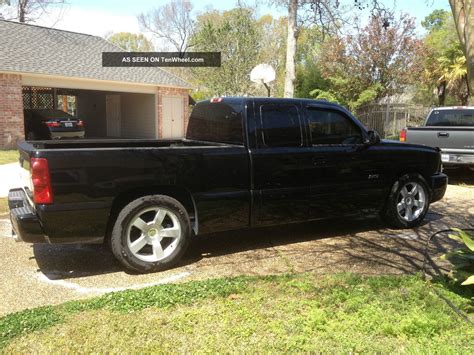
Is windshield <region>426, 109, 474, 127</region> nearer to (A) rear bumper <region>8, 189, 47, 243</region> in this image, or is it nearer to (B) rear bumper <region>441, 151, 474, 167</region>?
(B) rear bumper <region>441, 151, 474, 167</region>

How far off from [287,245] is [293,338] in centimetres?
251

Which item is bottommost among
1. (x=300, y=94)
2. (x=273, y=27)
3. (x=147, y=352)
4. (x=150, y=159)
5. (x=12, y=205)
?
(x=147, y=352)

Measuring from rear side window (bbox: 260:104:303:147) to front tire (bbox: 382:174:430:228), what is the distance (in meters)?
1.77

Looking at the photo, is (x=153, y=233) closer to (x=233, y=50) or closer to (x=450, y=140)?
(x=450, y=140)

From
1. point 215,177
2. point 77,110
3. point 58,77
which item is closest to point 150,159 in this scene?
point 215,177

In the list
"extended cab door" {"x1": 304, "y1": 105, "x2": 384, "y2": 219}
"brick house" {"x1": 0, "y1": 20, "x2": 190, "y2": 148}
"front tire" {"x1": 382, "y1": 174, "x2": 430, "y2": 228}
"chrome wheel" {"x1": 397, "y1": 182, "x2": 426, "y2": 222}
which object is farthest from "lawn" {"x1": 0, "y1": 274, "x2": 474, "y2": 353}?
"brick house" {"x1": 0, "y1": 20, "x2": 190, "y2": 148}

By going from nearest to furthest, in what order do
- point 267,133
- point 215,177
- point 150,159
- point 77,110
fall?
point 150,159 < point 215,177 < point 267,133 < point 77,110

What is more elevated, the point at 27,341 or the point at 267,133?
the point at 267,133

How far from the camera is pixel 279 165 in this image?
202 inches

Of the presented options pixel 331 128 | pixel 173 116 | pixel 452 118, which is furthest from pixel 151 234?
pixel 173 116

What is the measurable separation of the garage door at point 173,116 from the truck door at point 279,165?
1874 cm

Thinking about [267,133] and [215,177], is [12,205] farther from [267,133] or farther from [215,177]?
[267,133]

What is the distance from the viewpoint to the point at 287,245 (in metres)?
5.59

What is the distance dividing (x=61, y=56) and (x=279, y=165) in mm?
18512
